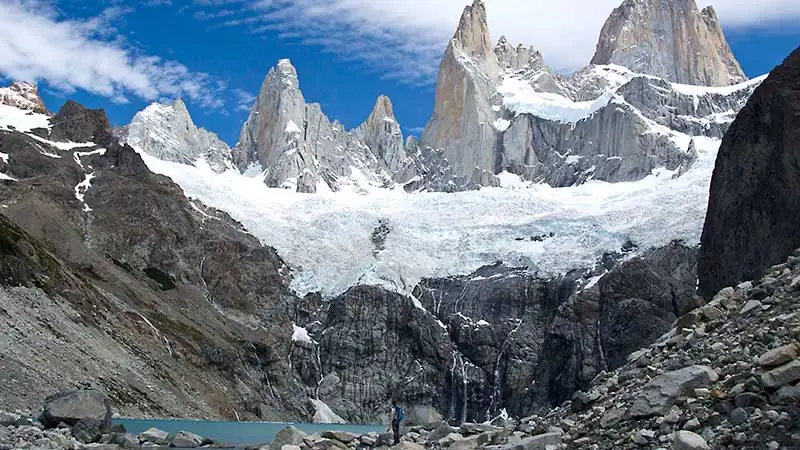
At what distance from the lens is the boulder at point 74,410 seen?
33.5 metres

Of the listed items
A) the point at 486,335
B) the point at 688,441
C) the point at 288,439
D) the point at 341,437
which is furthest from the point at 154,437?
the point at 486,335

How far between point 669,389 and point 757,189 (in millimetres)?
62804

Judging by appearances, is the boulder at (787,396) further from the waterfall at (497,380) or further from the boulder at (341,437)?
the waterfall at (497,380)

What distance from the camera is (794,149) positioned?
6900cm

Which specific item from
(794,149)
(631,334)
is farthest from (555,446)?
(631,334)

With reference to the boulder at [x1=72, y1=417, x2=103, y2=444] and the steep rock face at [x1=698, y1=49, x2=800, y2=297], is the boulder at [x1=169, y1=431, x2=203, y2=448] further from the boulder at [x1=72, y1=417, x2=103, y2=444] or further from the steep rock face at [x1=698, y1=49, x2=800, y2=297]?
the steep rock face at [x1=698, y1=49, x2=800, y2=297]

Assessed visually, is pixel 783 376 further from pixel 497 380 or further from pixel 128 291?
pixel 497 380

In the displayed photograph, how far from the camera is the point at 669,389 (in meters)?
14.3

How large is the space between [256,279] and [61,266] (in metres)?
71.7

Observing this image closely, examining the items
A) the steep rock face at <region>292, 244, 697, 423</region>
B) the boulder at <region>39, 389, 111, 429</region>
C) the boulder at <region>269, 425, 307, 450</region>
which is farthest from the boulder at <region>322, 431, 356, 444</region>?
the steep rock face at <region>292, 244, 697, 423</region>

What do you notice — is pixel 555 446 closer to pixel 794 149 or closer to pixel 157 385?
pixel 794 149

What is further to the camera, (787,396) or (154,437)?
(154,437)

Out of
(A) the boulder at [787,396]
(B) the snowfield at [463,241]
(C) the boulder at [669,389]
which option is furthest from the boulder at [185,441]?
(B) the snowfield at [463,241]

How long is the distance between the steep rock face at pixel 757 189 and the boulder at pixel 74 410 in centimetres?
4836
